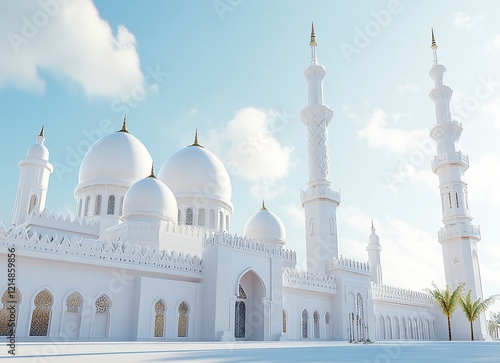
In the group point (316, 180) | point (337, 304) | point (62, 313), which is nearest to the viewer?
point (62, 313)

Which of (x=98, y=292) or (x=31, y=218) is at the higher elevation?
(x=31, y=218)

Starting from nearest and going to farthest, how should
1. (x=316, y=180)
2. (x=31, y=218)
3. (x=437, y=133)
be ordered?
(x=31, y=218) < (x=316, y=180) < (x=437, y=133)

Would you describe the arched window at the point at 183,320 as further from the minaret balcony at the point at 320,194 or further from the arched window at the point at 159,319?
the minaret balcony at the point at 320,194

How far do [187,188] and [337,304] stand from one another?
10.3 m

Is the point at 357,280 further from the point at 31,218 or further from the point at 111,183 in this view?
the point at 31,218

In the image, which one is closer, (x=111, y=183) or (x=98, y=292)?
(x=98, y=292)

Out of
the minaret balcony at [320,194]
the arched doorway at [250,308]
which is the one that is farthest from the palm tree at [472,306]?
the arched doorway at [250,308]

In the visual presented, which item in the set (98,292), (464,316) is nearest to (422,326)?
(464,316)

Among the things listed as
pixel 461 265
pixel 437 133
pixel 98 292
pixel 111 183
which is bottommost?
pixel 98 292

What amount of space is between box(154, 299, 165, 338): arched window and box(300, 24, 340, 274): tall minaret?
32.3 feet

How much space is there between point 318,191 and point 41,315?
14.8 m

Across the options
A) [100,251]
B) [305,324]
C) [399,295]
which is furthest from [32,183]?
[399,295]

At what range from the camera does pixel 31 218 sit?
757 inches

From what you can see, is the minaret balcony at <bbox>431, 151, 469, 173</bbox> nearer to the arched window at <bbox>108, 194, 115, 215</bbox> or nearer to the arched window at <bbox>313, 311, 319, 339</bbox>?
the arched window at <bbox>313, 311, 319, 339</bbox>
